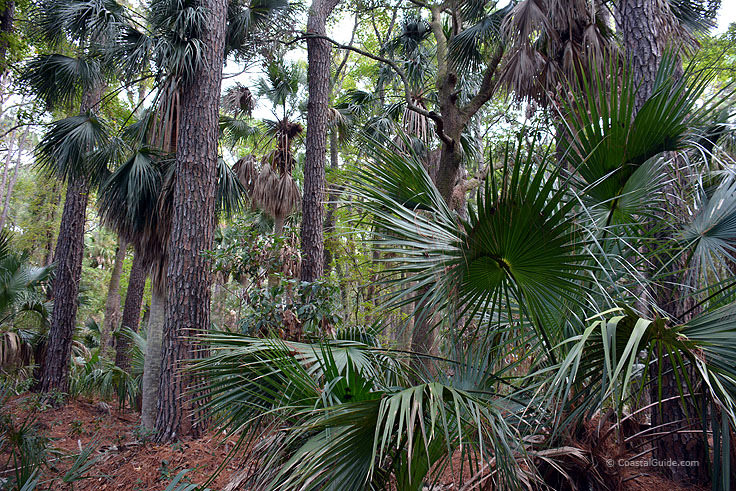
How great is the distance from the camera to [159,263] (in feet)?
23.9

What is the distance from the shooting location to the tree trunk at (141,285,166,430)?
6435 mm

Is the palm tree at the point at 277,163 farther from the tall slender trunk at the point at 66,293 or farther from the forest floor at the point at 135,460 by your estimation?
the forest floor at the point at 135,460

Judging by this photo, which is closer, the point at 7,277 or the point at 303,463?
the point at 303,463

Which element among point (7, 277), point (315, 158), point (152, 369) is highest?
point (315, 158)

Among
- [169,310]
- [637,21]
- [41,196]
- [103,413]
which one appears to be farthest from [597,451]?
[41,196]

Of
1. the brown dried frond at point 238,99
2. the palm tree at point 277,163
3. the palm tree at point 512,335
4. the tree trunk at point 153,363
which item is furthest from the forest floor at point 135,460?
the brown dried frond at point 238,99

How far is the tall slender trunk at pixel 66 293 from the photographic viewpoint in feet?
27.7

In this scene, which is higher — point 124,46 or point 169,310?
point 124,46

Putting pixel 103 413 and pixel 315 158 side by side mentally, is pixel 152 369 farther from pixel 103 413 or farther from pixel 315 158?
pixel 315 158

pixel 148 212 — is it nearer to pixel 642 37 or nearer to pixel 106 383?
pixel 106 383

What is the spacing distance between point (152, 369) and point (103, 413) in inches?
91.1

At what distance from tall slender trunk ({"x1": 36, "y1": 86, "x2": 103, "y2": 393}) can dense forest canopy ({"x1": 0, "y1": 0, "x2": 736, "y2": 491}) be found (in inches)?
2.1

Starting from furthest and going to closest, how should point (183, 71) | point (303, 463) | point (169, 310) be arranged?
point (183, 71)
point (169, 310)
point (303, 463)

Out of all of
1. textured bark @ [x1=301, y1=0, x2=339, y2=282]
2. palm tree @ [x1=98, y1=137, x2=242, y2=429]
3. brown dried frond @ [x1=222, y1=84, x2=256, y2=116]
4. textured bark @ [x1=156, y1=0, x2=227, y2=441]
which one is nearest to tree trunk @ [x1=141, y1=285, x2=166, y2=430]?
palm tree @ [x1=98, y1=137, x2=242, y2=429]
